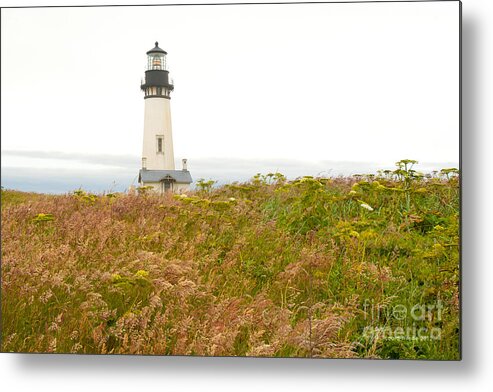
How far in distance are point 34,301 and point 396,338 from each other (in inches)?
96.7

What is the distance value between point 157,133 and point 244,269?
1.15 meters

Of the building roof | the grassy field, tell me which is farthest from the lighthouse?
the grassy field

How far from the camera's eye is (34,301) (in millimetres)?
4555

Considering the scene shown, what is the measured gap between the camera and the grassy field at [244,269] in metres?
4.37

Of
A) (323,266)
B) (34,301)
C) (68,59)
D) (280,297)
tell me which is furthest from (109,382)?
(68,59)

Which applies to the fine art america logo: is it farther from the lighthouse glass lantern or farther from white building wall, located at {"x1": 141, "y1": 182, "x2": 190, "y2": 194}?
the lighthouse glass lantern

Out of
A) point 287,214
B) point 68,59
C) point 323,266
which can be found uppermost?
point 68,59

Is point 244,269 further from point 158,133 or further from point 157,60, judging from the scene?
point 157,60

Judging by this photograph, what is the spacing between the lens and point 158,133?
4754mm

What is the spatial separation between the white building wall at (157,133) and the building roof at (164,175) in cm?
4

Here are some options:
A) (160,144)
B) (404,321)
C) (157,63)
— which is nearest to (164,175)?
(160,144)

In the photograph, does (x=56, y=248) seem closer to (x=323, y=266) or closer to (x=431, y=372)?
(x=323, y=266)

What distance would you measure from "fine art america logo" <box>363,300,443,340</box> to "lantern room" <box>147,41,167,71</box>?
7.13 feet

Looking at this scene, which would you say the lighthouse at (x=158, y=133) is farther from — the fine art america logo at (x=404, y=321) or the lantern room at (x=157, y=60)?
the fine art america logo at (x=404, y=321)
